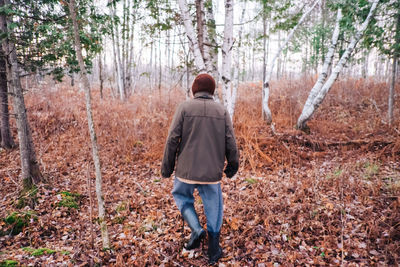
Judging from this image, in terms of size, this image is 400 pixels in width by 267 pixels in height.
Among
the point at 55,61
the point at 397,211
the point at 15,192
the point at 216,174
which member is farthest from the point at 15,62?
the point at 397,211

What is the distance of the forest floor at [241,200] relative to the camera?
2713 mm

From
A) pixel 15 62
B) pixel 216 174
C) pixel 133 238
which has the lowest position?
pixel 133 238

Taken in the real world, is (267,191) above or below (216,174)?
below

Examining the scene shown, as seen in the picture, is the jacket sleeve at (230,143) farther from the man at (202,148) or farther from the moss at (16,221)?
the moss at (16,221)

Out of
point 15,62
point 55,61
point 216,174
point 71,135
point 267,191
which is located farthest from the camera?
point 71,135

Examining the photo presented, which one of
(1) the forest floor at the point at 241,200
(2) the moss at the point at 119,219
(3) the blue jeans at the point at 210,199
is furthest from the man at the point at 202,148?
(2) the moss at the point at 119,219

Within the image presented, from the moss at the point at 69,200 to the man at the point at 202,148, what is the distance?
265 centimetres

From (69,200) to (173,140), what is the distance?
122 inches

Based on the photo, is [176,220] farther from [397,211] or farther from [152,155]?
[397,211]

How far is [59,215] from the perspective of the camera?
3701 mm

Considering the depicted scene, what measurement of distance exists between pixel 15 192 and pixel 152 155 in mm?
3052

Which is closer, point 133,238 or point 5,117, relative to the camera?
point 133,238

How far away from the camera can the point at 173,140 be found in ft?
7.80

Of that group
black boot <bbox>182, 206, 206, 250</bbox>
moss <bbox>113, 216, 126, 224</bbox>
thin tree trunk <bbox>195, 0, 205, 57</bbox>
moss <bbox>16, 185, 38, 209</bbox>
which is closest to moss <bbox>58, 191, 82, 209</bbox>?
moss <bbox>16, 185, 38, 209</bbox>
